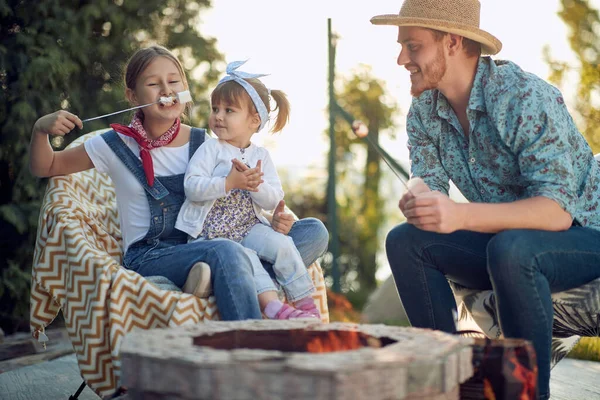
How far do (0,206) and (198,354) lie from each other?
2734 millimetres

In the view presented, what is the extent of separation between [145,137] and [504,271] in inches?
50.6

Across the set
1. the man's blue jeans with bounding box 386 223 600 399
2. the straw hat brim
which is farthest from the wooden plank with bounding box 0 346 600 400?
the straw hat brim

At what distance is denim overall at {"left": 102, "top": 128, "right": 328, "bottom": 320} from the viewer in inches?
85.1

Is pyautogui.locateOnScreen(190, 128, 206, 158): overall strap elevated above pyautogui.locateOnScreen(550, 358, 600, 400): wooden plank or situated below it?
above

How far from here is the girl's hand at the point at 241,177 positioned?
242 cm

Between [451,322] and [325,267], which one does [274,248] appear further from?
[325,267]

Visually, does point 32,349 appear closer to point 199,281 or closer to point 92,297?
point 92,297

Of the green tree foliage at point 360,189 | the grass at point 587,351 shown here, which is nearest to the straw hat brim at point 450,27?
the grass at point 587,351

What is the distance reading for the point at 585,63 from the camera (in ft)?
17.3

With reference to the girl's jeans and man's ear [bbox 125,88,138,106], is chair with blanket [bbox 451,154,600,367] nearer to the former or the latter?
the girl's jeans

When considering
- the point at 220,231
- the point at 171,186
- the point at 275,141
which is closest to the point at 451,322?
the point at 220,231

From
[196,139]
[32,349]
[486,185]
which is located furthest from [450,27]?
[32,349]

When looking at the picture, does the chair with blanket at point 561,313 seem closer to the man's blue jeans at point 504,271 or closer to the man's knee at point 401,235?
the man's blue jeans at point 504,271

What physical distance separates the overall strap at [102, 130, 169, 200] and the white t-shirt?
0.5 inches
